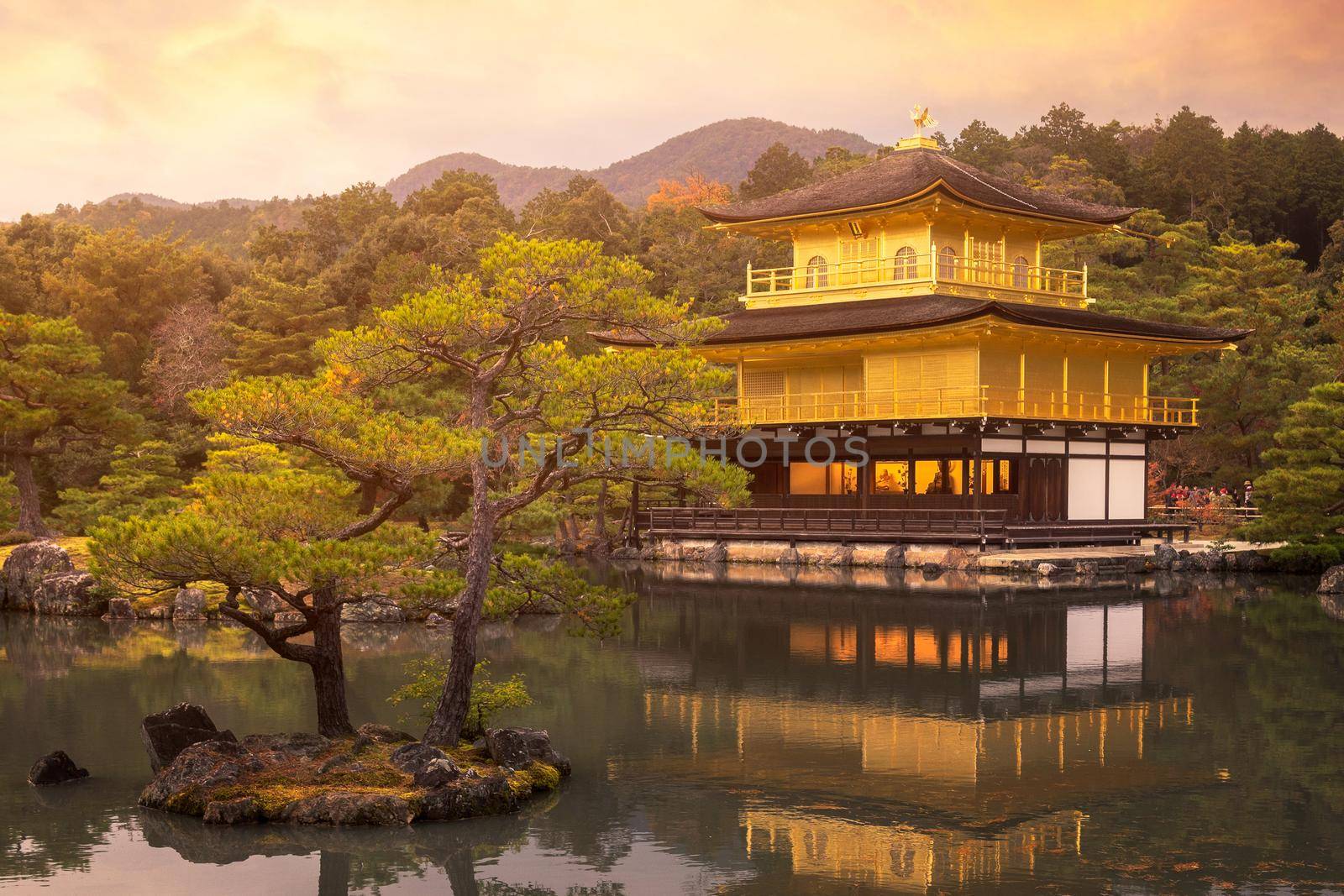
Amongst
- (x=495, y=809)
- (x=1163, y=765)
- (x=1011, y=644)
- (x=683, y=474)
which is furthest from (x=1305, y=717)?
(x=495, y=809)

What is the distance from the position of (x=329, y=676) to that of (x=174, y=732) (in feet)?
4.87

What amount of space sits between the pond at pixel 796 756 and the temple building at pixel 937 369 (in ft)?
41.2

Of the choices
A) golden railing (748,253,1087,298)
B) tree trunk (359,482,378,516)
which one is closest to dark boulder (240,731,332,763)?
tree trunk (359,482,378,516)

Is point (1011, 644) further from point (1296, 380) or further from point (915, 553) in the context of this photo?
point (1296, 380)

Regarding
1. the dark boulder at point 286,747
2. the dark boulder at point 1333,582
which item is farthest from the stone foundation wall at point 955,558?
the dark boulder at point 286,747

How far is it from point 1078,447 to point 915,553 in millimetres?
6893

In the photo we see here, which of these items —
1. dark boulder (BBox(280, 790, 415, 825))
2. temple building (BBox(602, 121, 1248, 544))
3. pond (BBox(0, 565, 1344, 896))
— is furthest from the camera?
temple building (BBox(602, 121, 1248, 544))

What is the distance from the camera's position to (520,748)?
42.7ft

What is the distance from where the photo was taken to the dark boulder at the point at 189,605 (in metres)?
27.7

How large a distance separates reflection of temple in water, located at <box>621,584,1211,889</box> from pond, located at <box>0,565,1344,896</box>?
5 centimetres

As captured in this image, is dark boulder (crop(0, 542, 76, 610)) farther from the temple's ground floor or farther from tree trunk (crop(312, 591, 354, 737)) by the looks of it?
tree trunk (crop(312, 591, 354, 737))

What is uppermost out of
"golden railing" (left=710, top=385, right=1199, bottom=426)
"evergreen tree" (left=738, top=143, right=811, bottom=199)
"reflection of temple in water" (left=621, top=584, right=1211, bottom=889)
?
"evergreen tree" (left=738, top=143, right=811, bottom=199)

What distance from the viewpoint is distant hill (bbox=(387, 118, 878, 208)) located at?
163m

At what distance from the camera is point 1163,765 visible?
13.7 meters
